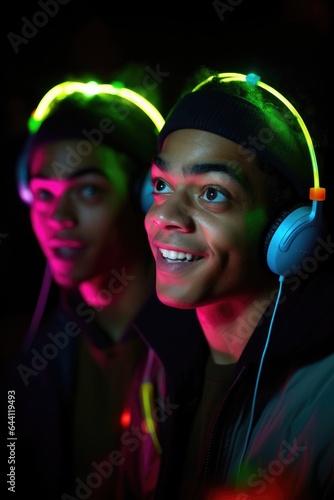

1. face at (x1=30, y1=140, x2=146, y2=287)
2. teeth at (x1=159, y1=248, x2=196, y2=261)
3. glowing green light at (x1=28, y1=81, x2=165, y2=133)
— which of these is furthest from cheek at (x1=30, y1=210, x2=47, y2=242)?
teeth at (x1=159, y1=248, x2=196, y2=261)

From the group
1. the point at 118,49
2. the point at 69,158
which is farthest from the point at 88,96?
the point at 118,49

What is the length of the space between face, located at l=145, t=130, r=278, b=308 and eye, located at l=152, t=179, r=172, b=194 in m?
0.07

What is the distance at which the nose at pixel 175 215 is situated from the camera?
4.89 ft

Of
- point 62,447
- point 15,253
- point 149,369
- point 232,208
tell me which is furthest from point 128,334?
point 232,208

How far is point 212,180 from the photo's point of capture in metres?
1.47

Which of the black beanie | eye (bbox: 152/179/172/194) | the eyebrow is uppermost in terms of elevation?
the black beanie

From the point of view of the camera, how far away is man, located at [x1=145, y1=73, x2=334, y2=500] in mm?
1434

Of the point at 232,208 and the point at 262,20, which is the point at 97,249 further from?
the point at 262,20

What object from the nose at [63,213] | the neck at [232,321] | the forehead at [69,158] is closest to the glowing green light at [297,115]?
the neck at [232,321]

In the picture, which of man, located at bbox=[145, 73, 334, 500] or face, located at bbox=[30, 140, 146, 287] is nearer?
man, located at bbox=[145, 73, 334, 500]

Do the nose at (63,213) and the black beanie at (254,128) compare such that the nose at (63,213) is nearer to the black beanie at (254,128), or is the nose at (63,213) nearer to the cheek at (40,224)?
the cheek at (40,224)

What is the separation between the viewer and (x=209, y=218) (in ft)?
4.90

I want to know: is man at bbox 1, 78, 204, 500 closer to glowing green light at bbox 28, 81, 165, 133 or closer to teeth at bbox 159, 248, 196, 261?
glowing green light at bbox 28, 81, 165, 133

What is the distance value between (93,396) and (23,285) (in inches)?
27.5
